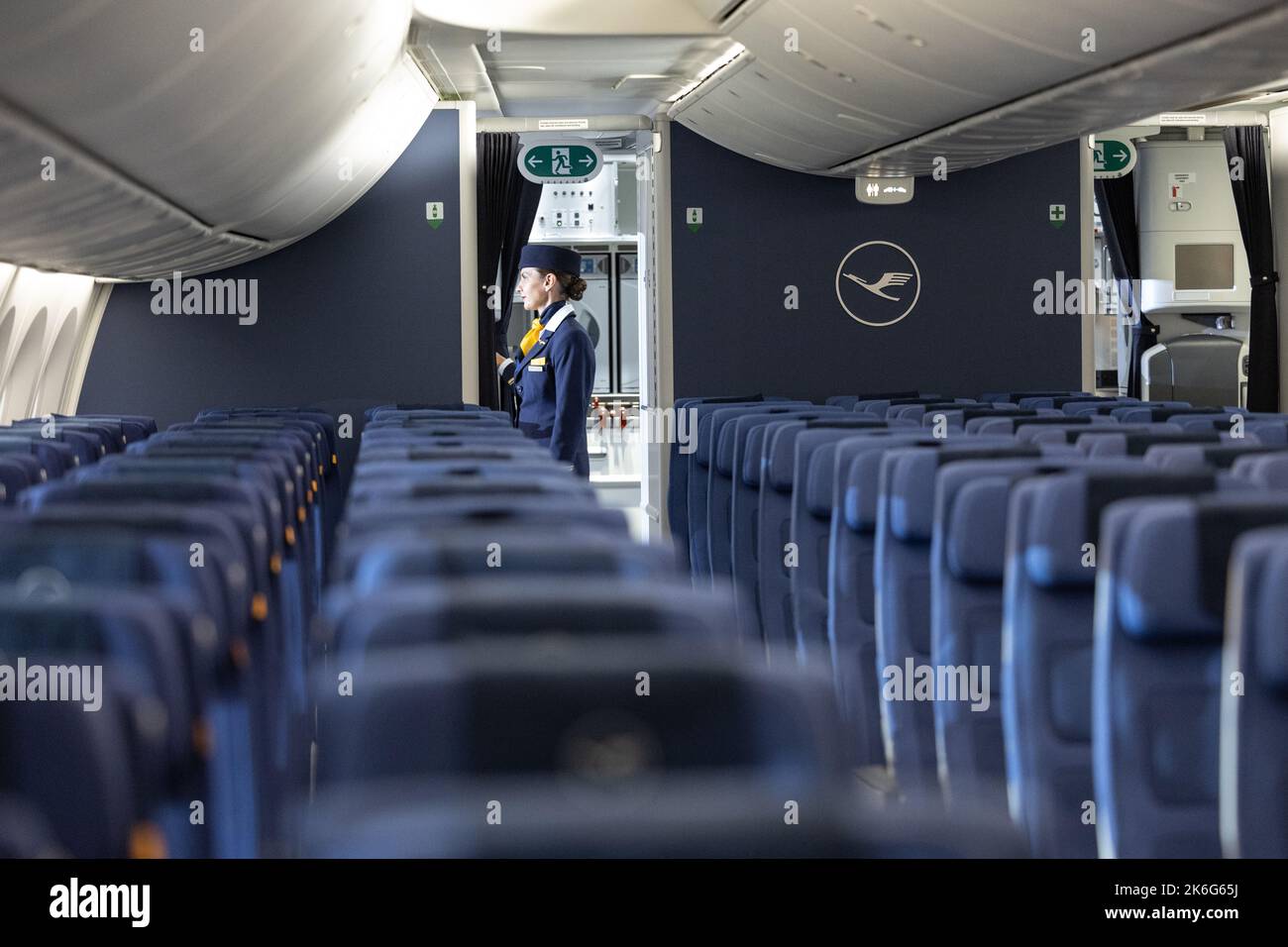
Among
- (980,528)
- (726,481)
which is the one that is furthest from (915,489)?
(726,481)

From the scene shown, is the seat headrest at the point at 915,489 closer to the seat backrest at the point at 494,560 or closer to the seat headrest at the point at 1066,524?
the seat headrest at the point at 1066,524

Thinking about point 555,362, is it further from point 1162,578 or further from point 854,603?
point 1162,578

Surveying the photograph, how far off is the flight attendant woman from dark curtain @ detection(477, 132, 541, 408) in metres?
3.13

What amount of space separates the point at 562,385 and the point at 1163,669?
5.97m

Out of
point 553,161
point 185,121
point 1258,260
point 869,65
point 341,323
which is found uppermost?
point 553,161

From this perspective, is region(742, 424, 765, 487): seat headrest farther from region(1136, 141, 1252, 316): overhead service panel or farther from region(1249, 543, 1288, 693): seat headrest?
region(1136, 141, 1252, 316): overhead service panel

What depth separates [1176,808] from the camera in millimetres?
2611

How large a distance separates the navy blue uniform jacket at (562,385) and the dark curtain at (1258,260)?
321 inches

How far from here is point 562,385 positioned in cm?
828

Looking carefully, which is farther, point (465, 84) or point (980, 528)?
point (465, 84)

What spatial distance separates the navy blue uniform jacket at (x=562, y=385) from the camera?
821cm

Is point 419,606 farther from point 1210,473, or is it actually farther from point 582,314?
point 582,314

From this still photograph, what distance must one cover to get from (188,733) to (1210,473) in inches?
89.9
